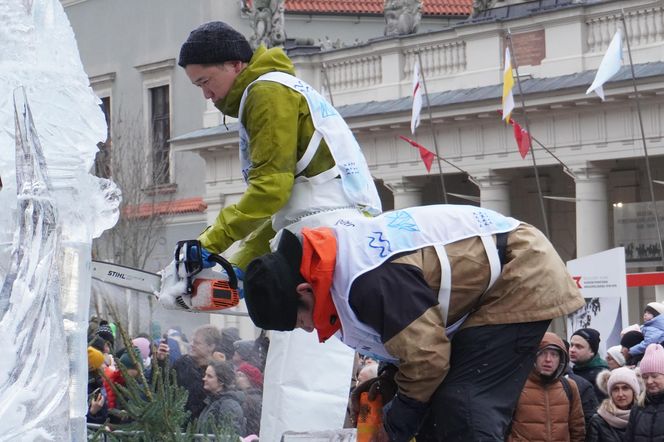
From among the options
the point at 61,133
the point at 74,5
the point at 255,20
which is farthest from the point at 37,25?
the point at 74,5

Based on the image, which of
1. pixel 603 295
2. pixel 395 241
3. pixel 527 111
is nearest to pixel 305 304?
pixel 395 241

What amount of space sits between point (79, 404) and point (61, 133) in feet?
3.44

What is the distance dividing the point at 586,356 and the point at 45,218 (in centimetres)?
535

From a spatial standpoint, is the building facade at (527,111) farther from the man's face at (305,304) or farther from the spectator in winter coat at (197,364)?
the man's face at (305,304)

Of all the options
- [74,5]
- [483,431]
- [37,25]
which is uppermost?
[74,5]

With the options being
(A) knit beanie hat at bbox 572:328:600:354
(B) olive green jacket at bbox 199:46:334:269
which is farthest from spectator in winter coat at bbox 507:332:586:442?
(B) olive green jacket at bbox 199:46:334:269

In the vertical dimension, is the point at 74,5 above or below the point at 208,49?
above

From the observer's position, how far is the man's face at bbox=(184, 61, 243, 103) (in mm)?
5973

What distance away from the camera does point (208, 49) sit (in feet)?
19.5

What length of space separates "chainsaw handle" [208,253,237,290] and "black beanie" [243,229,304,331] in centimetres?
93

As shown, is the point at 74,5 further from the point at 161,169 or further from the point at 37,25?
the point at 37,25

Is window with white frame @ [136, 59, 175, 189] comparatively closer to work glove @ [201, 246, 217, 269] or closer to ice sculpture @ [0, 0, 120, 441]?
ice sculpture @ [0, 0, 120, 441]

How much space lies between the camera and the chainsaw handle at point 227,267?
219 inches

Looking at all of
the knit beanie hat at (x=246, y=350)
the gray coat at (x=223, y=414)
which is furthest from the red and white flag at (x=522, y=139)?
the gray coat at (x=223, y=414)
